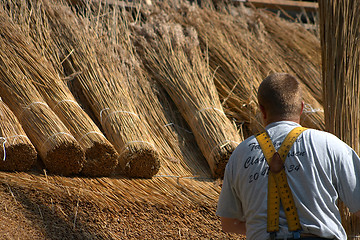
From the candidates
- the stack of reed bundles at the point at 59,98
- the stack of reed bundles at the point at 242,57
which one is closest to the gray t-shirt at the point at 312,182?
the stack of reed bundles at the point at 59,98

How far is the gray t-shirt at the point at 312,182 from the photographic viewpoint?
1447mm

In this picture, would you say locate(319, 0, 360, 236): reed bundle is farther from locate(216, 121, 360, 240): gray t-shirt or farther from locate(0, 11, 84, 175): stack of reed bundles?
locate(0, 11, 84, 175): stack of reed bundles

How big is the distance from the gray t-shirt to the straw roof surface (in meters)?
0.88

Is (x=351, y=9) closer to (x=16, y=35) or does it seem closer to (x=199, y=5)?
(x=16, y=35)

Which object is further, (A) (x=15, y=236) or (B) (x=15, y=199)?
(B) (x=15, y=199)

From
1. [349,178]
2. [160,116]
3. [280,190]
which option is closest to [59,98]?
[160,116]

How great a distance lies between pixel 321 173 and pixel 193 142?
5.48ft

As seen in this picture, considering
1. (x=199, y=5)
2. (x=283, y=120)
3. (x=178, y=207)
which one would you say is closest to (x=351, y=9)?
(x=283, y=120)

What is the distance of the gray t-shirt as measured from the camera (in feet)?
4.75

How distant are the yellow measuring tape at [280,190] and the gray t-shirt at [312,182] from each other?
1cm

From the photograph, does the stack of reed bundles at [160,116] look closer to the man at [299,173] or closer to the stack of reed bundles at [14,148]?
the stack of reed bundles at [14,148]

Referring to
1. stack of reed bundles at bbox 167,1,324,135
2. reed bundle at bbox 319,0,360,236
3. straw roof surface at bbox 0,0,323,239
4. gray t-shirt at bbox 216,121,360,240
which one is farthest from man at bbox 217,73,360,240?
stack of reed bundles at bbox 167,1,324,135

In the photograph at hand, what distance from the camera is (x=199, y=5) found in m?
4.35

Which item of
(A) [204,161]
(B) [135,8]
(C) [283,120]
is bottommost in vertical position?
(A) [204,161]
